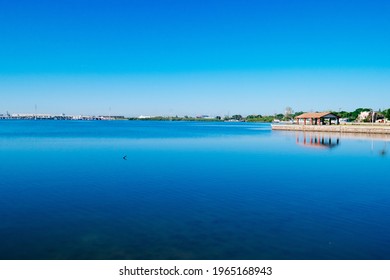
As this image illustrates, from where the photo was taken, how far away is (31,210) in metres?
12.0

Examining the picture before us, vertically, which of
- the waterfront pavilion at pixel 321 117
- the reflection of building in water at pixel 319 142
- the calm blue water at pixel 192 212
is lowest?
the calm blue water at pixel 192 212

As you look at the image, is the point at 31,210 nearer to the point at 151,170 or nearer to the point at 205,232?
the point at 205,232

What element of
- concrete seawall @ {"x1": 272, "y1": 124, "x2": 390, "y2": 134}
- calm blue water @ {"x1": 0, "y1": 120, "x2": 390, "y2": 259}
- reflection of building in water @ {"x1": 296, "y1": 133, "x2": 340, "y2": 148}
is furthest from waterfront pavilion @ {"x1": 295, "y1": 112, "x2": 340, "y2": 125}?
calm blue water @ {"x1": 0, "y1": 120, "x2": 390, "y2": 259}

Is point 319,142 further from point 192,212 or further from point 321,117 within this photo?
point 192,212

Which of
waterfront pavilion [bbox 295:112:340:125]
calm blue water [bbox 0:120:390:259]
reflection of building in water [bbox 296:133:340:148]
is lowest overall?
calm blue water [bbox 0:120:390:259]

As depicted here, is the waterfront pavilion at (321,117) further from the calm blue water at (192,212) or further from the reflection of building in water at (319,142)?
the calm blue water at (192,212)

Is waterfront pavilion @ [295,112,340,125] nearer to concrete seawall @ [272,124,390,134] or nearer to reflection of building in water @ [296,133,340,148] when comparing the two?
concrete seawall @ [272,124,390,134]

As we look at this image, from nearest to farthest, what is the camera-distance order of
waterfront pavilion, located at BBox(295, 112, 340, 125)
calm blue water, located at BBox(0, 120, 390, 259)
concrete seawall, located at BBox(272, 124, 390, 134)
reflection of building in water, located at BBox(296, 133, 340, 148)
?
1. calm blue water, located at BBox(0, 120, 390, 259)
2. reflection of building in water, located at BBox(296, 133, 340, 148)
3. concrete seawall, located at BBox(272, 124, 390, 134)
4. waterfront pavilion, located at BBox(295, 112, 340, 125)

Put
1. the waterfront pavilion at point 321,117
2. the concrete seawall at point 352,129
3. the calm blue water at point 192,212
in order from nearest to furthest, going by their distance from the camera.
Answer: the calm blue water at point 192,212, the concrete seawall at point 352,129, the waterfront pavilion at point 321,117

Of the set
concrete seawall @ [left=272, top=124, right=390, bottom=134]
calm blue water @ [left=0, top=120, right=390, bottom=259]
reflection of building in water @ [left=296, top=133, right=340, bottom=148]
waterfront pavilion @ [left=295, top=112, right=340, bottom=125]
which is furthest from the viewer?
waterfront pavilion @ [left=295, top=112, right=340, bottom=125]

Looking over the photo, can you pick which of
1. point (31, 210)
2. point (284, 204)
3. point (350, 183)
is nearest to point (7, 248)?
point (31, 210)

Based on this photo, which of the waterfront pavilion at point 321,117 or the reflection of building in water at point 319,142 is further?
the waterfront pavilion at point 321,117

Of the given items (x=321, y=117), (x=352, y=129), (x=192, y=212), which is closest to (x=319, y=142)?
(x=352, y=129)

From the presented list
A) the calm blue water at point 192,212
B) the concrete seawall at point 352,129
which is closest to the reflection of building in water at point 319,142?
the concrete seawall at point 352,129
